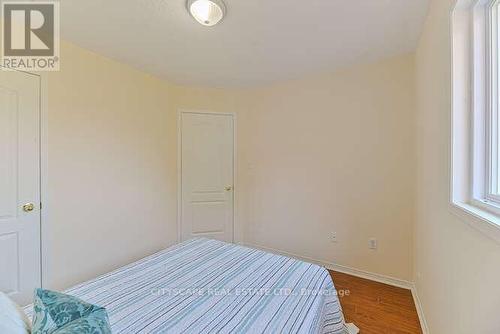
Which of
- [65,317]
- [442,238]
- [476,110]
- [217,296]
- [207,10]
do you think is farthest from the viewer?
[207,10]

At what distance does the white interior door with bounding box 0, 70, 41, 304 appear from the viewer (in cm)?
185

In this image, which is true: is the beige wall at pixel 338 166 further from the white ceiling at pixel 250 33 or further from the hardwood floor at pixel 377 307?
the white ceiling at pixel 250 33

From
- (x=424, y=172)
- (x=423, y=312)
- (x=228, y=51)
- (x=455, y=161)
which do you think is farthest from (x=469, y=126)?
(x=228, y=51)

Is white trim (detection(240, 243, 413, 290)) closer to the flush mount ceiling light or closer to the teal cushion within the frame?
the teal cushion

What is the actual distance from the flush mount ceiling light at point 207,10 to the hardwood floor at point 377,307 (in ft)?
8.16

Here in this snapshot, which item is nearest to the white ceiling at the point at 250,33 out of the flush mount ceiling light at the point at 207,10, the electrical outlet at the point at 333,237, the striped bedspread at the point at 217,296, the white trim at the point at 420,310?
the flush mount ceiling light at the point at 207,10

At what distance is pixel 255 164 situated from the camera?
3520mm

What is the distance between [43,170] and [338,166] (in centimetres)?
285

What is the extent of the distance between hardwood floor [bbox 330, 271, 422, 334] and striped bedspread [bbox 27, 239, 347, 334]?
0.70 metres

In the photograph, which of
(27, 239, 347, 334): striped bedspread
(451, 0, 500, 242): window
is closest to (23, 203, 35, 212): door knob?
(27, 239, 347, 334): striped bedspread

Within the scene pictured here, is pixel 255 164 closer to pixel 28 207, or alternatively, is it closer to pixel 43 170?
pixel 43 170

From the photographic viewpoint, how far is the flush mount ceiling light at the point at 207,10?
1631 mm

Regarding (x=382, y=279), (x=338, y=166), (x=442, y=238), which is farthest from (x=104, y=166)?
(x=382, y=279)

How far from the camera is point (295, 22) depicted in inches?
73.6
